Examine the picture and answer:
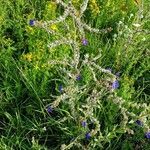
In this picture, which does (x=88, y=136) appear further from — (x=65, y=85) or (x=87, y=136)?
(x=65, y=85)

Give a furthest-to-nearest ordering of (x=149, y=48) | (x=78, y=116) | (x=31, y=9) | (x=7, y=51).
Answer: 1. (x=31, y=9)
2. (x=149, y=48)
3. (x=7, y=51)
4. (x=78, y=116)

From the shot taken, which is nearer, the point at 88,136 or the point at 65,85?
the point at 88,136

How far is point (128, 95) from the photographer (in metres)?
2.90

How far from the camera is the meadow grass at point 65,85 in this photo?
Answer: 111 inches

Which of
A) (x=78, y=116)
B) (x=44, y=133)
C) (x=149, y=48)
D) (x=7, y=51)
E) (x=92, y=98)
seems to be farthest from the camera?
(x=149, y=48)

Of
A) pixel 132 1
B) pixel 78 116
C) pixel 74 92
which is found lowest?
pixel 78 116

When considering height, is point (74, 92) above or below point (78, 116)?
above

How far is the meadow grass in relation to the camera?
2820 mm

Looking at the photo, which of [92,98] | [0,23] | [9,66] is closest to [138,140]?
[92,98]

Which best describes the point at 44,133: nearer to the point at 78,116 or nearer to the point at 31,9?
the point at 78,116

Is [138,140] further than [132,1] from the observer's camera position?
No

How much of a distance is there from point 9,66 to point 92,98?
1.00 meters

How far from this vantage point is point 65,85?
9.73 feet

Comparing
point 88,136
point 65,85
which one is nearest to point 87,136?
point 88,136
